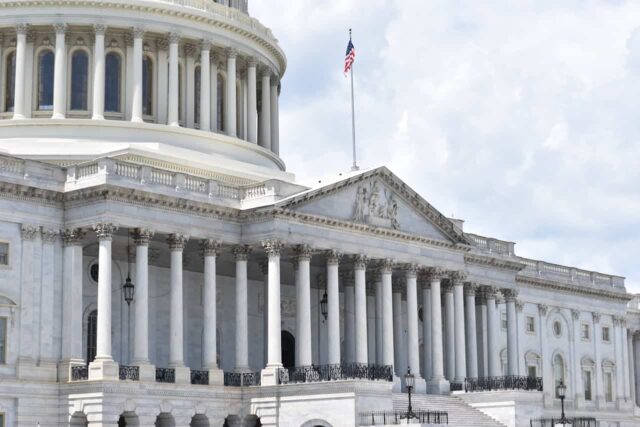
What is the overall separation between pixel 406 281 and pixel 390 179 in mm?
5928

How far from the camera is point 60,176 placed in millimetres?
60250

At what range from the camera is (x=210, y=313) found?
207 feet

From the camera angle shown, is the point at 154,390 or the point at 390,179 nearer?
the point at 154,390

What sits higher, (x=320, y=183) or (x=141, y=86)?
(x=141, y=86)

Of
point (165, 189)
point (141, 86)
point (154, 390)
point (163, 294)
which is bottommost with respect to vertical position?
point (154, 390)

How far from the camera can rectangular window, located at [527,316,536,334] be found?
91125 millimetres

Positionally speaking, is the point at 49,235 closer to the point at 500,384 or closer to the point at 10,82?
the point at 10,82

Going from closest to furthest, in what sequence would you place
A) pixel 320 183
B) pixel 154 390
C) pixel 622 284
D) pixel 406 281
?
pixel 154 390
pixel 320 183
pixel 406 281
pixel 622 284

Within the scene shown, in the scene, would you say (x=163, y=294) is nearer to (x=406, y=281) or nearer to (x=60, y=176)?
(x=60, y=176)

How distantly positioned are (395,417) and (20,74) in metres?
28.8

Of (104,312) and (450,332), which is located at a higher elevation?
(104,312)

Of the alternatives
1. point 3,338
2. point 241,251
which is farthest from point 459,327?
point 3,338

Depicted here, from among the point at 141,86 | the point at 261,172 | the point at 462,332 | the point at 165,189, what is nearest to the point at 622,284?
the point at 462,332

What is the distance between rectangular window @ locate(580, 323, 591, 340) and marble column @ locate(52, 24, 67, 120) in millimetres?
42058
